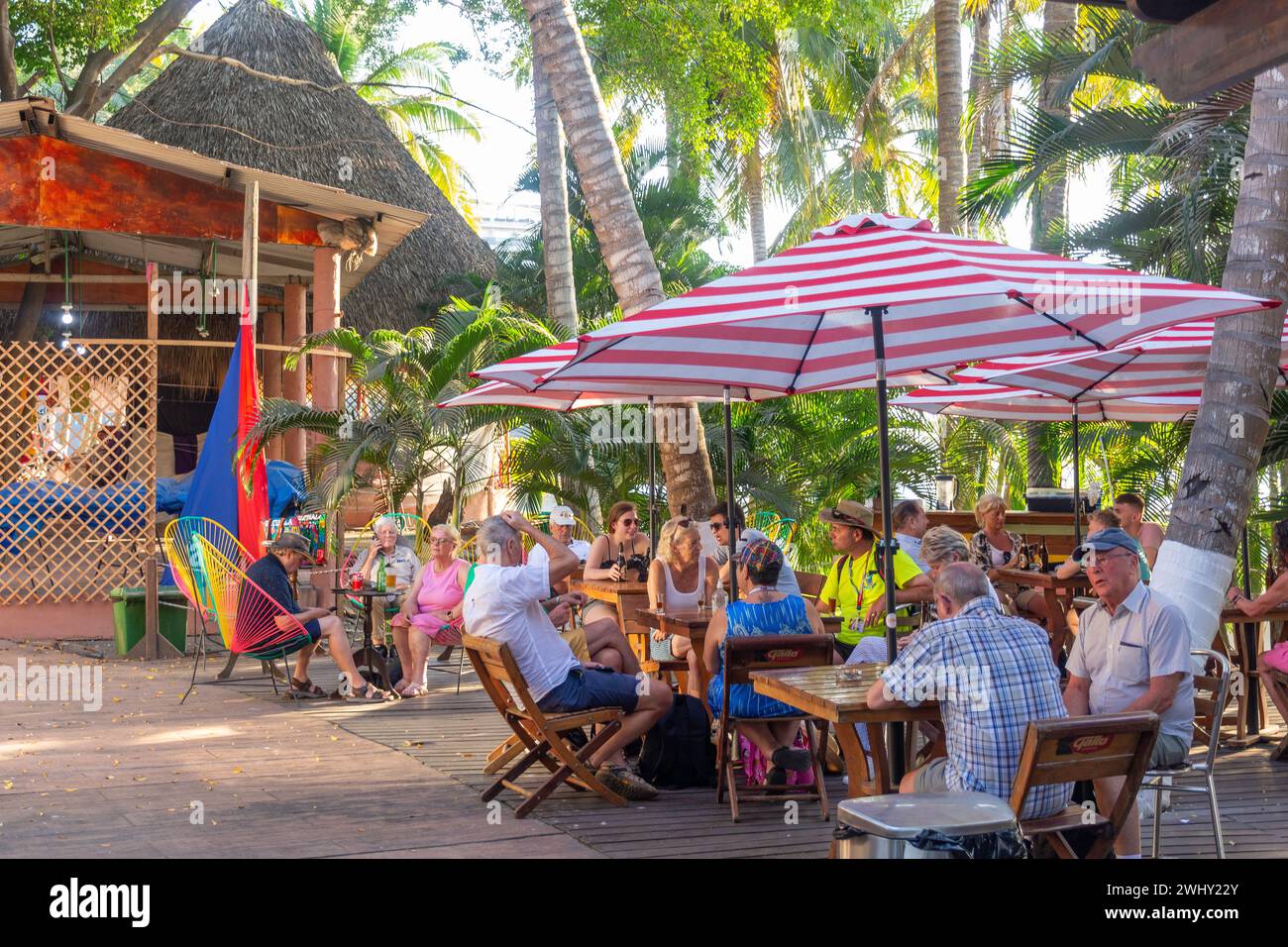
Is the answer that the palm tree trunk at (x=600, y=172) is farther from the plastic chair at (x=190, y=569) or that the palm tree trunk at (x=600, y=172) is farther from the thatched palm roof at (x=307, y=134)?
the thatched palm roof at (x=307, y=134)

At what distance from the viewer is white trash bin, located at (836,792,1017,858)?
3.03 meters

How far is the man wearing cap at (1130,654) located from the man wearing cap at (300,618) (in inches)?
198

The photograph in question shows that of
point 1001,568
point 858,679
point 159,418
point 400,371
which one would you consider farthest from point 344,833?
point 159,418

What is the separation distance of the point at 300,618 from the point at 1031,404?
5.13 meters

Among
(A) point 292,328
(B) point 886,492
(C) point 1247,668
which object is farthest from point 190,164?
(C) point 1247,668

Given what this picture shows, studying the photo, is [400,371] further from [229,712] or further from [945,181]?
[945,181]

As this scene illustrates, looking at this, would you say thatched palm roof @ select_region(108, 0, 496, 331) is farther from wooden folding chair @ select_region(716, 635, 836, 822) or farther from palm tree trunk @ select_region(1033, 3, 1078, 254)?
wooden folding chair @ select_region(716, 635, 836, 822)

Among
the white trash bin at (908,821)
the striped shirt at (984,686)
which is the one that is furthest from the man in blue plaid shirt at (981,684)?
the white trash bin at (908,821)

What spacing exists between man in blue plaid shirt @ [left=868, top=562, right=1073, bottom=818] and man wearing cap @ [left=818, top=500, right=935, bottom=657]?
7.78ft

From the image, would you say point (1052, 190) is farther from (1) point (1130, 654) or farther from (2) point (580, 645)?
(1) point (1130, 654)

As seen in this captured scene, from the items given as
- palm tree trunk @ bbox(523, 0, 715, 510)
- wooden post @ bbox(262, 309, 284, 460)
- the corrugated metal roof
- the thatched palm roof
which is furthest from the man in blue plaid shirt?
the thatched palm roof

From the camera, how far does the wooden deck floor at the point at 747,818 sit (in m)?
4.80

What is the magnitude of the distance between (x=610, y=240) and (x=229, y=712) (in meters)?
3.76

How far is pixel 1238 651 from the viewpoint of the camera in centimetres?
718
